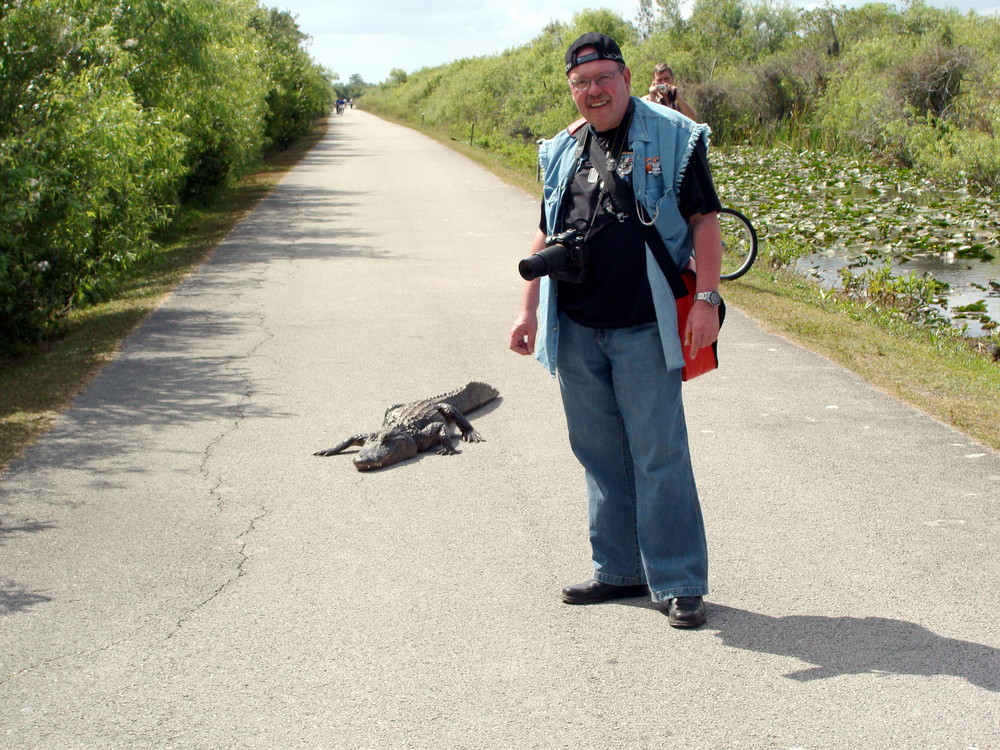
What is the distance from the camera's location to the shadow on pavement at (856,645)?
353 cm

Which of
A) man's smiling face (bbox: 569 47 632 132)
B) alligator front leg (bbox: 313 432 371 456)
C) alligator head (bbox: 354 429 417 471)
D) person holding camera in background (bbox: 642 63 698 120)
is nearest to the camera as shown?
man's smiling face (bbox: 569 47 632 132)

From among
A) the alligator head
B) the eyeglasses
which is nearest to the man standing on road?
the eyeglasses

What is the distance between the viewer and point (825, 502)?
17.0 ft

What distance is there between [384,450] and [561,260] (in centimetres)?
254

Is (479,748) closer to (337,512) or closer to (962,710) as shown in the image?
Answer: (962,710)

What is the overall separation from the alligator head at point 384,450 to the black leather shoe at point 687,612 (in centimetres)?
238

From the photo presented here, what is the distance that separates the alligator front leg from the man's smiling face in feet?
9.80

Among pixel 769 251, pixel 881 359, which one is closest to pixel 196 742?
pixel 881 359

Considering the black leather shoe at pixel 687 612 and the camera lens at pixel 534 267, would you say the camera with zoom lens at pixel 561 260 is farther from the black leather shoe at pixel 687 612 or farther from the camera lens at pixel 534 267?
the black leather shoe at pixel 687 612

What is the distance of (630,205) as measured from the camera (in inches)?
145

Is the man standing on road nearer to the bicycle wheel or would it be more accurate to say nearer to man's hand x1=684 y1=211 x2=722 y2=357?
man's hand x1=684 y1=211 x2=722 y2=357

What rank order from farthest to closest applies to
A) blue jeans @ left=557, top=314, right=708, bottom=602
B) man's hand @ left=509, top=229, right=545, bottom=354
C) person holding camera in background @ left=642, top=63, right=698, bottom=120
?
person holding camera in background @ left=642, top=63, right=698, bottom=120, man's hand @ left=509, top=229, right=545, bottom=354, blue jeans @ left=557, top=314, right=708, bottom=602

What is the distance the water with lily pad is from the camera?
13.2 meters

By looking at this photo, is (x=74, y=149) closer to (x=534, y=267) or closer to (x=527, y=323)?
(x=527, y=323)
